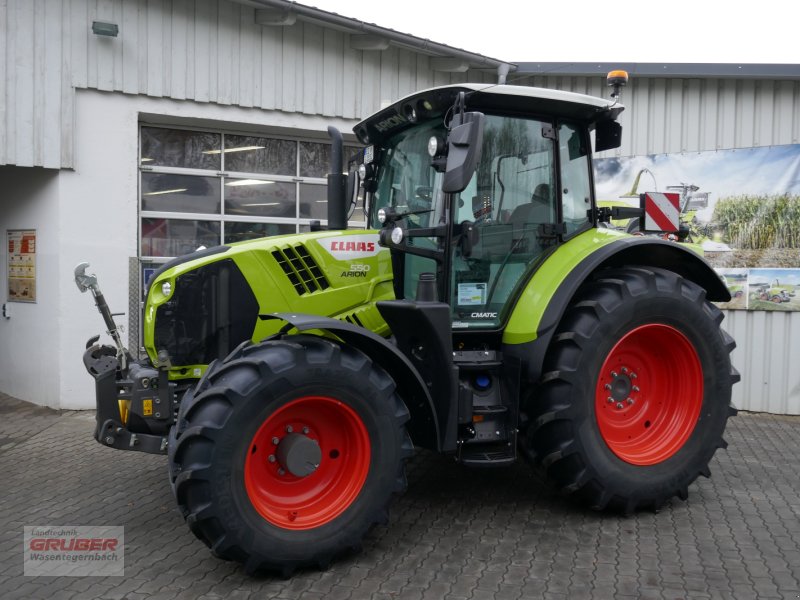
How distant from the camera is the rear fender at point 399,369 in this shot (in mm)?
3809

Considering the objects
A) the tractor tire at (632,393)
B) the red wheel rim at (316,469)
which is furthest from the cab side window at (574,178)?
the red wheel rim at (316,469)

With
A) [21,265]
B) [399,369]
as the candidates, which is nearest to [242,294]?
[399,369]

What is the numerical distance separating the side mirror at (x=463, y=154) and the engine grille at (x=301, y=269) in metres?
1.00

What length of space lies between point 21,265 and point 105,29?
8.90ft

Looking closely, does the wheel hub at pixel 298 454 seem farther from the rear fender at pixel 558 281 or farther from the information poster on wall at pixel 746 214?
the information poster on wall at pixel 746 214

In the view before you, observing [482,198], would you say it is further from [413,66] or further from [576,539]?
[413,66]

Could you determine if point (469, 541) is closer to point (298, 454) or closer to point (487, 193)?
point (298, 454)

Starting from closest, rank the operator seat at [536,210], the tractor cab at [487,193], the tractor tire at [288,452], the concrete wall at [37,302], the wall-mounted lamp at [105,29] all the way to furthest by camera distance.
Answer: the tractor tire at [288,452] < the tractor cab at [487,193] < the operator seat at [536,210] < the wall-mounted lamp at [105,29] < the concrete wall at [37,302]

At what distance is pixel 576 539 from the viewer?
421cm

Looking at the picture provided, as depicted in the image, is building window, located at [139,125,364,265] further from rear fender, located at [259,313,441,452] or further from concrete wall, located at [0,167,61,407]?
rear fender, located at [259,313,441,452]

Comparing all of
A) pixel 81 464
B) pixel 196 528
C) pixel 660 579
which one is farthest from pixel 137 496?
pixel 660 579

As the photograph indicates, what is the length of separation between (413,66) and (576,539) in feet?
21.9

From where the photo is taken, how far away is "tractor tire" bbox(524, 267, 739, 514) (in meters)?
4.33

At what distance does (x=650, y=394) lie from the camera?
4.93m
